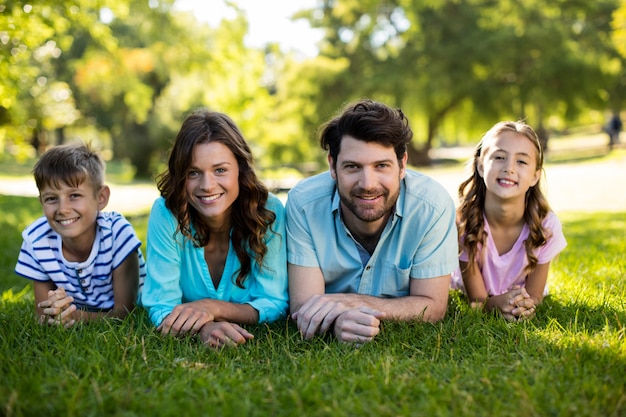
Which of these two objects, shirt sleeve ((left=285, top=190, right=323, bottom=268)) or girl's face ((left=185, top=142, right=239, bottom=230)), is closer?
girl's face ((left=185, top=142, right=239, bottom=230))

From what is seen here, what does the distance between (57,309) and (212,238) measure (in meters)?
1.04

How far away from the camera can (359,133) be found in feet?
11.3

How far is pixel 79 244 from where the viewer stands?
13.1ft

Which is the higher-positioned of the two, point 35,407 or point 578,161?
point 578,161

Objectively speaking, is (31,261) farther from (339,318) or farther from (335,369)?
(335,369)

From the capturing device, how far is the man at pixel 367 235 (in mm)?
3412

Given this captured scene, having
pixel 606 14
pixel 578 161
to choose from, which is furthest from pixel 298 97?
pixel 606 14

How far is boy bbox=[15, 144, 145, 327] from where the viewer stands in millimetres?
3807

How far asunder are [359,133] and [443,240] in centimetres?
86

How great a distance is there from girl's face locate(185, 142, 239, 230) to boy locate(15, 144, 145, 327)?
710mm

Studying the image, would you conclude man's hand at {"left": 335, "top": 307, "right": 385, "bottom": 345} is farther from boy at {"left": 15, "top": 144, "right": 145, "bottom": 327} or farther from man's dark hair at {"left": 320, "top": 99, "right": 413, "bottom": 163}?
boy at {"left": 15, "top": 144, "right": 145, "bottom": 327}

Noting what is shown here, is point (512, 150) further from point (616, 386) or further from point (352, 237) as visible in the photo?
point (616, 386)

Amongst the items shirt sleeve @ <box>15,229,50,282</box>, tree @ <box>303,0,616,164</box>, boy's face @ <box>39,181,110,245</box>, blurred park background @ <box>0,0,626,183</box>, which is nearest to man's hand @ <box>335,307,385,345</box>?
boy's face @ <box>39,181,110,245</box>

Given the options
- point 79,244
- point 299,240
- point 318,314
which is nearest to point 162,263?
point 79,244
